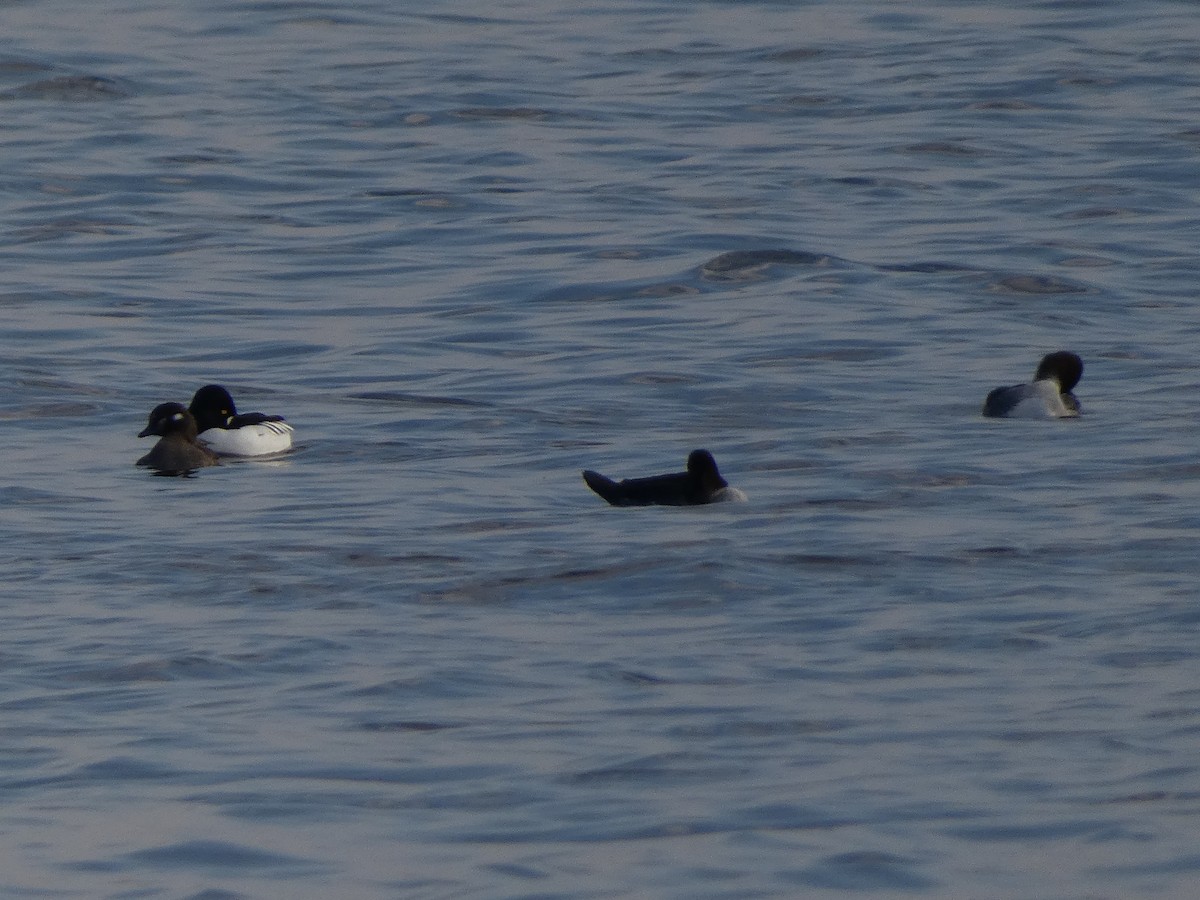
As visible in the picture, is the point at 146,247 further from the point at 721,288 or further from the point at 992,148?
the point at 992,148

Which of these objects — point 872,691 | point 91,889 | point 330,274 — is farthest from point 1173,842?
point 330,274

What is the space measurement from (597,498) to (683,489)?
676 mm

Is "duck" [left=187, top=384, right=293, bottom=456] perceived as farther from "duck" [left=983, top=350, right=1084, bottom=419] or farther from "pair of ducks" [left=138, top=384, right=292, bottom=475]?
"duck" [left=983, top=350, right=1084, bottom=419]

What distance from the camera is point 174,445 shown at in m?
15.4

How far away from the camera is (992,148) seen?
29.2m

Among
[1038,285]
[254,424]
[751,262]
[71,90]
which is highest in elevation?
[71,90]

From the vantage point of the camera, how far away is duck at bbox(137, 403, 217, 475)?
15211mm

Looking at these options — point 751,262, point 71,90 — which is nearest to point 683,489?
point 751,262

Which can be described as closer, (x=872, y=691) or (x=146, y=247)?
(x=872, y=691)

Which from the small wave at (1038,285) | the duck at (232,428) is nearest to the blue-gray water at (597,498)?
the small wave at (1038,285)

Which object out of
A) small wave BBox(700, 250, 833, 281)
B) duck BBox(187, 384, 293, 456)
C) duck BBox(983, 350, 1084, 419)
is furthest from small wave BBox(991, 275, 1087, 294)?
duck BBox(187, 384, 293, 456)

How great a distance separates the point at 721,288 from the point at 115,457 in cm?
760

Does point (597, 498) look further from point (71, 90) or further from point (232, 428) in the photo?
point (71, 90)

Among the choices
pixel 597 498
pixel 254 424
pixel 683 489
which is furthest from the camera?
pixel 254 424
